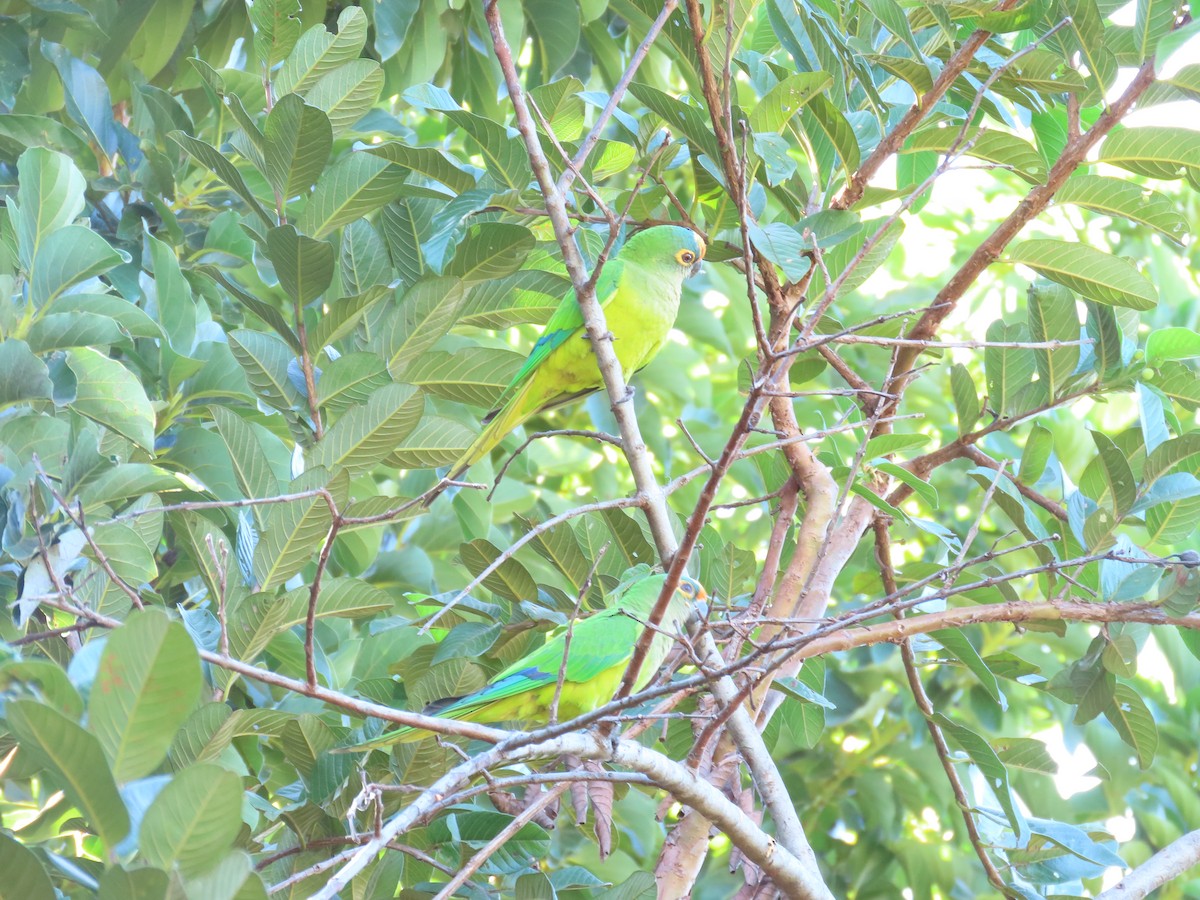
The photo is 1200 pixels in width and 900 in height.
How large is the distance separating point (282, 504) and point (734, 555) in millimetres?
1012

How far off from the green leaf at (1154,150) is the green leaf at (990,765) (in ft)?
3.74

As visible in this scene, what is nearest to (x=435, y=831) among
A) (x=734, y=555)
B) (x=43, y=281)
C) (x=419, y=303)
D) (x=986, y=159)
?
(x=734, y=555)

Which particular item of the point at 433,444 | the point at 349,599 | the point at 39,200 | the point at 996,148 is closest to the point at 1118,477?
the point at 996,148

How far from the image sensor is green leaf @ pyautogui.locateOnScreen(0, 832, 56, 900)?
1026 millimetres

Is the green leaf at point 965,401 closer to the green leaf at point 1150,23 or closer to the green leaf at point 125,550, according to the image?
the green leaf at point 1150,23

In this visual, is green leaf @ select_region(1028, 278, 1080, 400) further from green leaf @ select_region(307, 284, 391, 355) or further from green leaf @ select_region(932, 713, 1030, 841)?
green leaf @ select_region(307, 284, 391, 355)

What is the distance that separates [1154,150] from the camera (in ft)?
6.52

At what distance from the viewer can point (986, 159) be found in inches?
81.3

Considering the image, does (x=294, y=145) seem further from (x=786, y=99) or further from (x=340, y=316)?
(x=786, y=99)

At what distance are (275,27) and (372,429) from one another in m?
1.12

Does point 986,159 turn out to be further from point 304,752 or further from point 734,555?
point 304,752

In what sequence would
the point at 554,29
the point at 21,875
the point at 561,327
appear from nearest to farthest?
the point at 21,875, the point at 561,327, the point at 554,29

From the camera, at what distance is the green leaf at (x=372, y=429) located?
1.77 m

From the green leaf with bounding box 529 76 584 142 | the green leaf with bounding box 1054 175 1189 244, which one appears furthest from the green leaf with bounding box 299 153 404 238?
the green leaf with bounding box 1054 175 1189 244
